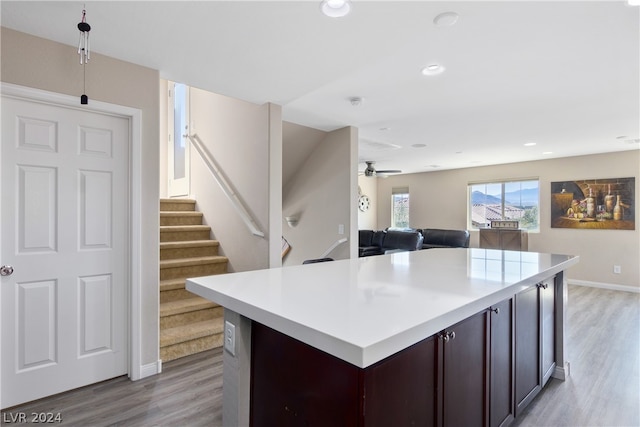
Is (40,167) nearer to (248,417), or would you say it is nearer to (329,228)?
(248,417)

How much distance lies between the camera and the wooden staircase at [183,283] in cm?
286

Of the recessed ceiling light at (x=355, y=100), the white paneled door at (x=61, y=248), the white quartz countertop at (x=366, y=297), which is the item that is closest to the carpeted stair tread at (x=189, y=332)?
the white paneled door at (x=61, y=248)

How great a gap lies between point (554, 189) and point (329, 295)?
6.60 meters

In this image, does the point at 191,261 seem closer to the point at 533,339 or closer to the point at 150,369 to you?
the point at 150,369

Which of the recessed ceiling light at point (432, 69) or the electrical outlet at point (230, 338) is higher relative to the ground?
the recessed ceiling light at point (432, 69)

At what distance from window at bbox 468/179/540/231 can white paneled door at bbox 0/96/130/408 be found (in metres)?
7.05

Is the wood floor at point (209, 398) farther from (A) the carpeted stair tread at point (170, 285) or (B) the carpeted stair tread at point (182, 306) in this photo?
(A) the carpeted stair tread at point (170, 285)

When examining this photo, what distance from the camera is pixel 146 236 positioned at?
2486 millimetres

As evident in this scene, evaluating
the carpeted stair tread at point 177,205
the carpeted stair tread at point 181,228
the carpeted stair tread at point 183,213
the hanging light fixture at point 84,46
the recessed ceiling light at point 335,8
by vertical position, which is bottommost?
the carpeted stair tread at point 181,228

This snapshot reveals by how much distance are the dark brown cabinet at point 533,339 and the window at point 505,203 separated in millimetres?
4977

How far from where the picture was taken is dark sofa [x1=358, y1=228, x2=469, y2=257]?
6.83m

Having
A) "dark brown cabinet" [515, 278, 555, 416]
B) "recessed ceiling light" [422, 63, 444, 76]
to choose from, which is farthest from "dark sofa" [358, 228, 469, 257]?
"recessed ceiling light" [422, 63, 444, 76]

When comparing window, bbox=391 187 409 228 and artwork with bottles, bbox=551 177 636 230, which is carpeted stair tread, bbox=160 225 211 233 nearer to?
window, bbox=391 187 409 228

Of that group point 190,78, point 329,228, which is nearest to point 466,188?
point 329,228
